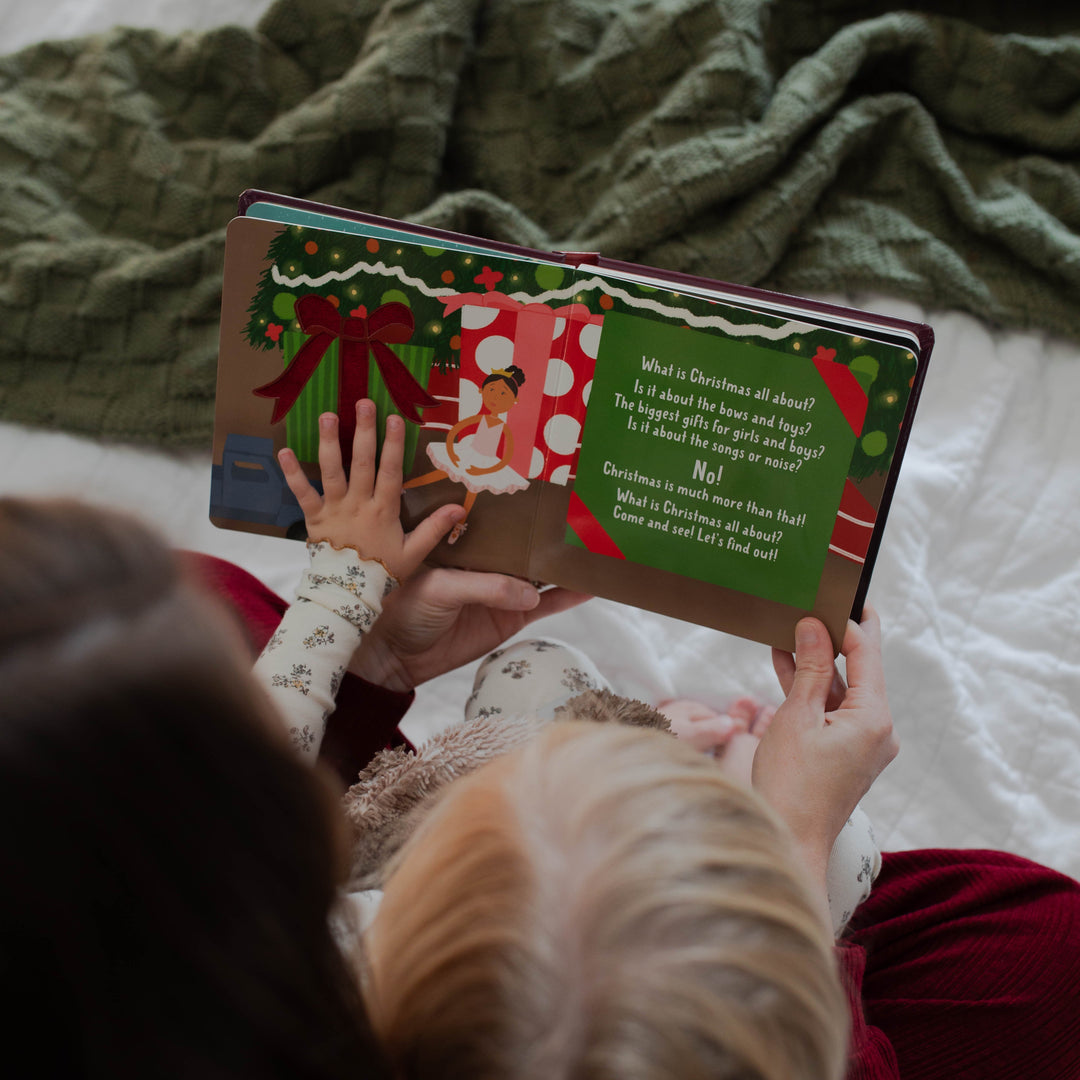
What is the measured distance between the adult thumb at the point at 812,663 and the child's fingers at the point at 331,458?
32 centimetres

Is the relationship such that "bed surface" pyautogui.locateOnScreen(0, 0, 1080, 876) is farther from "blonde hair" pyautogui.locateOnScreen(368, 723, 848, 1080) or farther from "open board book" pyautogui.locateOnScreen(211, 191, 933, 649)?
"blonde hair" pyautogui.locateOnScreen(368, 723, 848, 1080)

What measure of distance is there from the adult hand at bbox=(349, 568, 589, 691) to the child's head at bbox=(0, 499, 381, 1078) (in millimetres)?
339

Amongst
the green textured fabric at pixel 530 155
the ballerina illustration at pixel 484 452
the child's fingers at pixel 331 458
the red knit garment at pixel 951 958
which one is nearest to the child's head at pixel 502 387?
the ballerina illustration at pixel 484 452

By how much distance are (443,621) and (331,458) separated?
5.8 inches

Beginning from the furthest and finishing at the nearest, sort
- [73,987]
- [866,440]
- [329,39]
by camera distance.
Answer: [329,39]
[866,440]
[73,987]

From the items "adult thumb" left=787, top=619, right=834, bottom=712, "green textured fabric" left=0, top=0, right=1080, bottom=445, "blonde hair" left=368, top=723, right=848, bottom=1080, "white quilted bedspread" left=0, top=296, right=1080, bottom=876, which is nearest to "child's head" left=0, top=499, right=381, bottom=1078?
"blonde hair" left=368, top=723, right=848, bottom=1080

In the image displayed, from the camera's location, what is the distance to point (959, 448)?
Result: 0.82 meters

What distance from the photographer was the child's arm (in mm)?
567

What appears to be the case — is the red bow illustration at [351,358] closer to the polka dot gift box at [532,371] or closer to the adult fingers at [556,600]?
the polka dot gift box at [532,371]

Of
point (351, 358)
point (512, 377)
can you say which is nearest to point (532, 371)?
point (512, 377)

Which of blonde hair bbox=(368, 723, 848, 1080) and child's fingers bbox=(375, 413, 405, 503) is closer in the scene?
blonde hair bbox=(368, 723, 848, 1080)

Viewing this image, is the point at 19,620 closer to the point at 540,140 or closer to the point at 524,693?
the point at 524,693

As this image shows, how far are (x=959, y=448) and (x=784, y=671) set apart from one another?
0.34 m

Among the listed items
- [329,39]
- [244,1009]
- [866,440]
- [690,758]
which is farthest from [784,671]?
[329,39]
